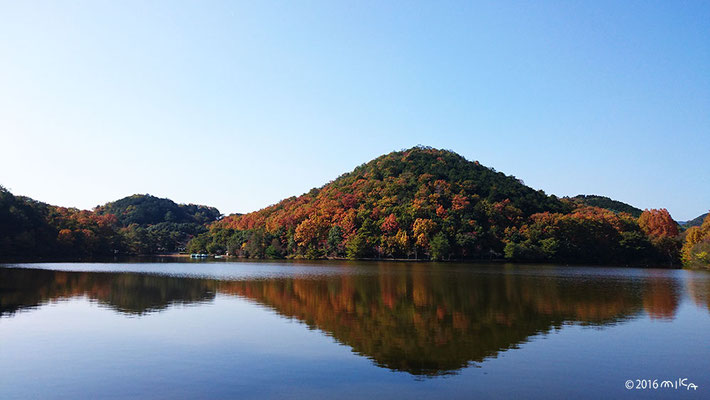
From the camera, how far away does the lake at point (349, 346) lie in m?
10.1

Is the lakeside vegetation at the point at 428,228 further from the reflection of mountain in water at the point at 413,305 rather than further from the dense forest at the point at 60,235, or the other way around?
the reflection of mountain in water at the point at 413,305

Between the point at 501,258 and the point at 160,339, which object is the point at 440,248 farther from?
the point at 160,339

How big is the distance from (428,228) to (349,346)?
A: 6700 cm

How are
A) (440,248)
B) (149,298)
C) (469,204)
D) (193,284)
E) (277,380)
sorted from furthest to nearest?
1. (469,204)
2. (440,248)
3. (193,284)
4. (149,298)
5. (277,380)

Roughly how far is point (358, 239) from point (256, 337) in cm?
6696

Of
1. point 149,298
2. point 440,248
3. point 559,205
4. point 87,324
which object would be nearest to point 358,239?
point 440,248

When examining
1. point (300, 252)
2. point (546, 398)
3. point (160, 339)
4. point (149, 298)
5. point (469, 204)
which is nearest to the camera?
point (546, 398)

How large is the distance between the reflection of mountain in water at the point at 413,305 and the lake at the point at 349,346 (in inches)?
3.9

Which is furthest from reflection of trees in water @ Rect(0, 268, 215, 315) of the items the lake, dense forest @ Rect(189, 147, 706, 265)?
dense forest @ Rect(189, 147, 706, 265)

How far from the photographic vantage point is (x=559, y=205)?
99125mm

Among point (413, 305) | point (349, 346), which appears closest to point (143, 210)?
point (413, 305)

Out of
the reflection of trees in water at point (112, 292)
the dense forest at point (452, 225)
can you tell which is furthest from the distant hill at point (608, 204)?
the reflection of trees in water at point (112, 292)

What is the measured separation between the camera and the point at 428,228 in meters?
79.6

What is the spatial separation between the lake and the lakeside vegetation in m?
53.3
